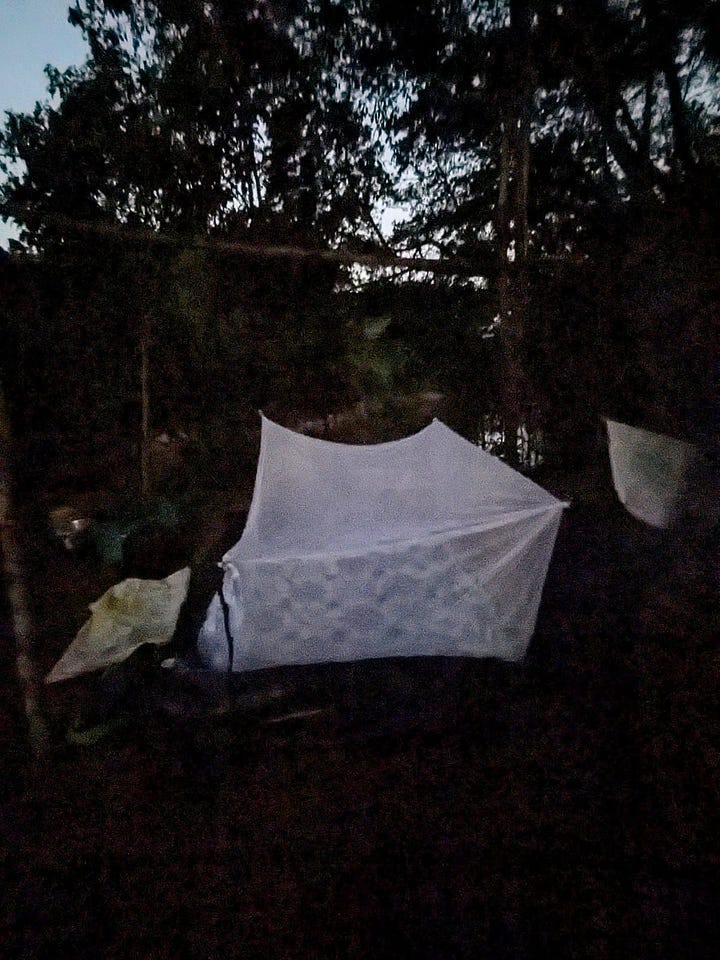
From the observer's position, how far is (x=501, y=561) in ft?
12.6

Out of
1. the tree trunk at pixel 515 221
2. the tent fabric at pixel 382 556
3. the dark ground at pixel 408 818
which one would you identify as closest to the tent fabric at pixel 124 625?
the dark ground at pixel 408 818

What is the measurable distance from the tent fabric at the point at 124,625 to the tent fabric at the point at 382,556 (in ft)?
2.18

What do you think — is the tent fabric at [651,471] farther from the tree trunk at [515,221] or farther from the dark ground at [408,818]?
the tree trunk at [515,221]

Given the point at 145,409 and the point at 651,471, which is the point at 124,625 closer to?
the point at 145,409

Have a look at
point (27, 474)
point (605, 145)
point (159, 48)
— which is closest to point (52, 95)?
point (159, 48)

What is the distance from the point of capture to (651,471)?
14.0 feet

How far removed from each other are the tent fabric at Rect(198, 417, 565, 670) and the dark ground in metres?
0.28

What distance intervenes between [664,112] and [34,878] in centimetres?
876

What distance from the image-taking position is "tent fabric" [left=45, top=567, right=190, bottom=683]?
13.8 feet

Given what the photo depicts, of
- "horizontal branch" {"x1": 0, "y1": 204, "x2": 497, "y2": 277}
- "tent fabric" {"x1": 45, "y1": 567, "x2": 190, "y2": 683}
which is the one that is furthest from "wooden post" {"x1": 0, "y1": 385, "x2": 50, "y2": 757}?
"horizontal branch" {"x1": 0, "y1": 204, "x2": 497, "y2": 277}

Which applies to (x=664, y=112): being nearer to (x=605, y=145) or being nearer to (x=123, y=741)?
(x=605, y=145)

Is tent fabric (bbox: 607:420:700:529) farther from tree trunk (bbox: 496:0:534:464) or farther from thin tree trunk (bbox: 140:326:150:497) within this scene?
thin tree trunk (bbox: 140:326:150:497)

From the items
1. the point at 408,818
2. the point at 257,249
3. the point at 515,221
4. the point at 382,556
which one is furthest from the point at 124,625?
the point at 515,221

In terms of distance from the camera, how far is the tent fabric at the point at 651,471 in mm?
4211
